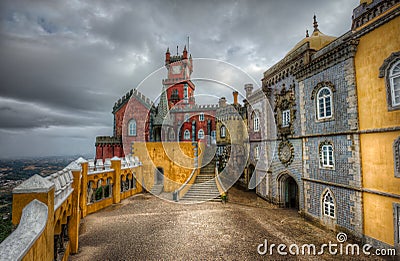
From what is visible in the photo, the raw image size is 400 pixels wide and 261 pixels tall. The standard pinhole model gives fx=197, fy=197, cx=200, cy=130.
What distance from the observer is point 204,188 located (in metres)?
17.2

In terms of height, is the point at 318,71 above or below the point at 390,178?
above

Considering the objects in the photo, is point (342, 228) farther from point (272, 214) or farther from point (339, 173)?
point (272, 214)

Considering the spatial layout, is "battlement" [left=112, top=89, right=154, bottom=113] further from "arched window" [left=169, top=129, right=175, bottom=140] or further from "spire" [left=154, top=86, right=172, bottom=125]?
Result: "arched window" [left=169, top=129, right=175, bottom=140]

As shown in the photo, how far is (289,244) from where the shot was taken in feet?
30.1

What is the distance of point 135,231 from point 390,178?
38.8 ft

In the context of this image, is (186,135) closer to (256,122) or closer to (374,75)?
(256,122)

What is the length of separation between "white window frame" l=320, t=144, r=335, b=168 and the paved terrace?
367cm

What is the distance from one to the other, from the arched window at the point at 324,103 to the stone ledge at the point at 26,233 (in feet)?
42.7

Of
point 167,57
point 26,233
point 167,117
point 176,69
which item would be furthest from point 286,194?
point 167,57

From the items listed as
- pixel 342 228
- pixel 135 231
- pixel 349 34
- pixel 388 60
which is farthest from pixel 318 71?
pixel 135 231

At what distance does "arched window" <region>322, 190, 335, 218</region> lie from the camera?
429 inches

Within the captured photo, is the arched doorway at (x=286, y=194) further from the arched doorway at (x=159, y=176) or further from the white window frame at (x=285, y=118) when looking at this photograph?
the arched doorway at (x=159, y=176)

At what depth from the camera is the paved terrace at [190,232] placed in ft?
26.7

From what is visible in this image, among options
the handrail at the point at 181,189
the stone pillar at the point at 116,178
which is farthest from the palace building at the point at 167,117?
the handrail at the point at 181,189
